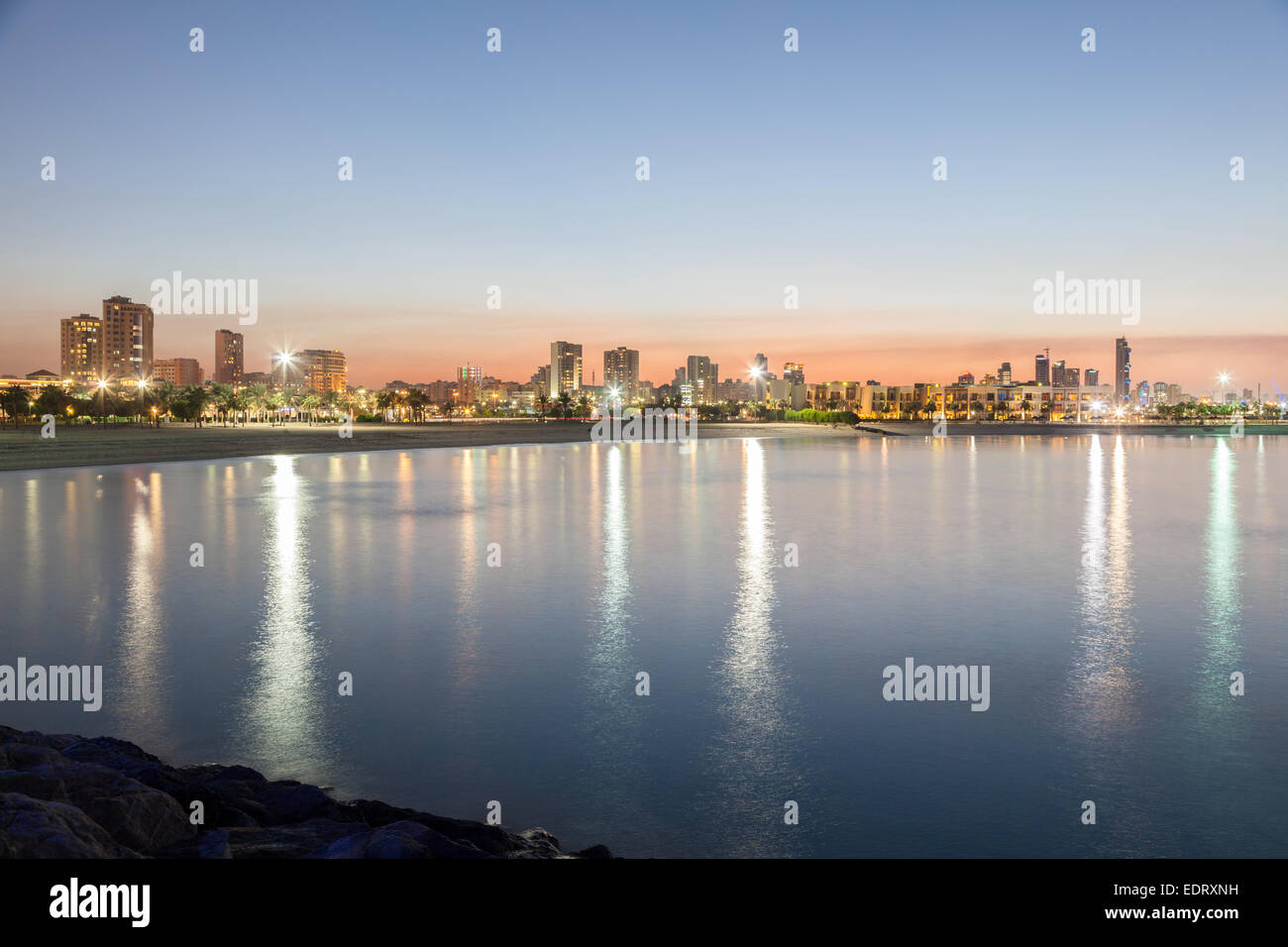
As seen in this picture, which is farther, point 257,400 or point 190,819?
point 257,400

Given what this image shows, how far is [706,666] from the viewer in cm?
1047

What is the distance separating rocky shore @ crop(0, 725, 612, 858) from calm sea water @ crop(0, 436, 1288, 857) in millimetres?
542

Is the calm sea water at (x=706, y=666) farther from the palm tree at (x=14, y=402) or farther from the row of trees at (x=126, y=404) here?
the row of trees at (x=126, y=404)

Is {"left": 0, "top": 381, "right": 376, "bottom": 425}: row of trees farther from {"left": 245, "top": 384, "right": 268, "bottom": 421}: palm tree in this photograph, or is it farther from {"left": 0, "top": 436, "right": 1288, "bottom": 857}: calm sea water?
{"left": 0, "top": 436, "right": 1288, "bottom": 857}: calm sea water

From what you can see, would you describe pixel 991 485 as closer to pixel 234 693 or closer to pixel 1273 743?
pixel 1273 743

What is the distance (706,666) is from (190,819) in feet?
19.5

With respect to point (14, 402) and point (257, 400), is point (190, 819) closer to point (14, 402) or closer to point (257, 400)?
point (14, 402)

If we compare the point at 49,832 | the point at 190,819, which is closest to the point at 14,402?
the point at 190,819

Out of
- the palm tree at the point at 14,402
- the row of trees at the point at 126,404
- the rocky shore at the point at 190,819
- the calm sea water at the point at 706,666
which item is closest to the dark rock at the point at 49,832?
the rocky shore at the point at 190,819

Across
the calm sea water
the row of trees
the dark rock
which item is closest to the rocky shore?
the dark rock

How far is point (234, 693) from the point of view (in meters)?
9.30

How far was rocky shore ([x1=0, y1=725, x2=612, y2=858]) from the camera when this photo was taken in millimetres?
5150
